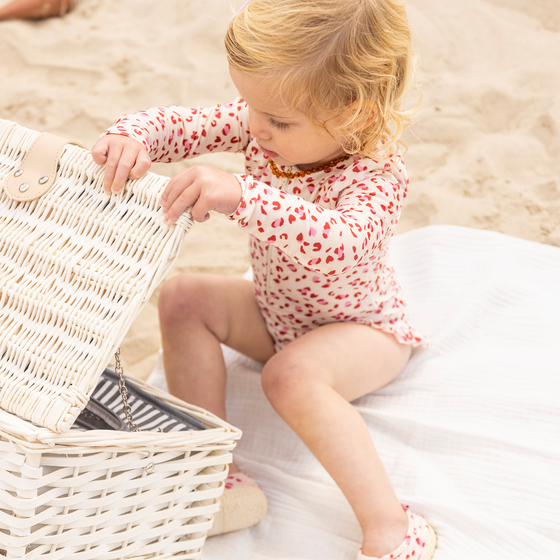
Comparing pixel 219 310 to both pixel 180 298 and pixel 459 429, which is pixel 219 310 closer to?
pixel 180 298

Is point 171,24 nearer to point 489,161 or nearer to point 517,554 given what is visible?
point 489,161

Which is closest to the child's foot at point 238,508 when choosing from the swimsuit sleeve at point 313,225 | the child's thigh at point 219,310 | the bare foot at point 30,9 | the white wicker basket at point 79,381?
the white wicker basket at point 79,381

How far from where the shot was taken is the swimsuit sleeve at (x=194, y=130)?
1097 millimetres

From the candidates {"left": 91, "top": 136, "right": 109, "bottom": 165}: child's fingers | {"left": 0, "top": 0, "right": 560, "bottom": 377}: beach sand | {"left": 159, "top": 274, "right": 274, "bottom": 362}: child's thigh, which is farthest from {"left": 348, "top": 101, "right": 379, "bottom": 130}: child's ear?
{"left": 0, "top": 0, "right": 560, "bottom": 377}: beach sand

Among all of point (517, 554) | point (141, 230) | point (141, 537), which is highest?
point (141, 230)

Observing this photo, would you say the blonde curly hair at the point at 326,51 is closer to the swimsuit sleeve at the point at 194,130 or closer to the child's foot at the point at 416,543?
the swimsuit sleeve at the point at 194,130

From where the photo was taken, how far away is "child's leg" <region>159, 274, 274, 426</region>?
1.19 metres

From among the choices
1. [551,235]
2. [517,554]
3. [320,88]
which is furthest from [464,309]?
[320,88]

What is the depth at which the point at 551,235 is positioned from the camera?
169 cm

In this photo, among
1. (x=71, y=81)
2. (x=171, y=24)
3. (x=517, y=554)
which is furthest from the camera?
(x=171, y=24)

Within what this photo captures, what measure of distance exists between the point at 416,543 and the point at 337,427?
8.6 inches

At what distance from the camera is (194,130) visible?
1155 millimetres

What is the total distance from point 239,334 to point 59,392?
1.83 feet

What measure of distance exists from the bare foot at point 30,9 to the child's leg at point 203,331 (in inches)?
68.6
